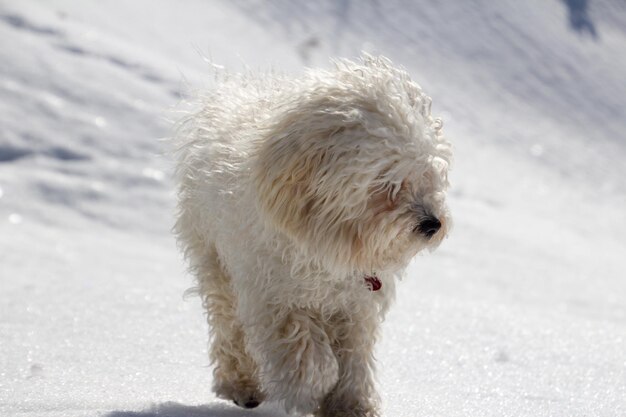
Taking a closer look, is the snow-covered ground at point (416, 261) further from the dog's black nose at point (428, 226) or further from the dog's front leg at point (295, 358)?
the dog's black nose at point (428, 226)

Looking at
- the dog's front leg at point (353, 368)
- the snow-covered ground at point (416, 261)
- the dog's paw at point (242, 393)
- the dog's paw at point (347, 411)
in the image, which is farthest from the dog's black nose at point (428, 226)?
the dog's paw at point (242, 393)

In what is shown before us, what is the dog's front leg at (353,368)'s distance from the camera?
4066 millimetres

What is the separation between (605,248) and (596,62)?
6.63 meters

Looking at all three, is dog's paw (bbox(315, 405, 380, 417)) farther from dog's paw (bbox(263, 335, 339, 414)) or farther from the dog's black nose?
the dog's black nose

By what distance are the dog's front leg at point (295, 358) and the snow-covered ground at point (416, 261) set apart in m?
0.39

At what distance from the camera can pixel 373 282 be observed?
3.98 metres

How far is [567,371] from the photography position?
5434 mm

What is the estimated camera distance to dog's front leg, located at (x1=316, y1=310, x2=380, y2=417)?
4.07 meters

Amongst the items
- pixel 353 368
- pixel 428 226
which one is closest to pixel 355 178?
pixel 428 226

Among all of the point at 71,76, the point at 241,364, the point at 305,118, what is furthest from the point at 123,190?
the point at 305,118

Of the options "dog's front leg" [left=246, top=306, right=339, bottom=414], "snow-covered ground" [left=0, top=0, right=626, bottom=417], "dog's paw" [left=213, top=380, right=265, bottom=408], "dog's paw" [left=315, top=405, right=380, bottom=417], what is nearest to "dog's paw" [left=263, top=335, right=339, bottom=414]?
"dog's front leg" [left=246, top=306, right=339, bottom=414]

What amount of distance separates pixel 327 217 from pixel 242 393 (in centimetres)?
119

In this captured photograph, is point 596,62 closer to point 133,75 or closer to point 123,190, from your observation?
point 133,75

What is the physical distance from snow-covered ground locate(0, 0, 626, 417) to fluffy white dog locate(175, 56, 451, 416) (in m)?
0.46
